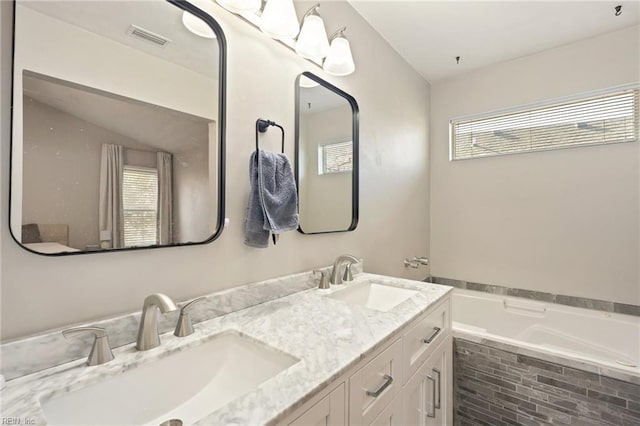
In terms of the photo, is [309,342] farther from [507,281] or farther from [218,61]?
[507,281]

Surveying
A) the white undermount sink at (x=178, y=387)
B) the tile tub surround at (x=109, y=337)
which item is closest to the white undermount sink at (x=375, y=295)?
the tile tub surround at (x=109, y=337)

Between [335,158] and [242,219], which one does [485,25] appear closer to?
[335,158]

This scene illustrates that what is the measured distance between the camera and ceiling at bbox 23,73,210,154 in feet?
2.25

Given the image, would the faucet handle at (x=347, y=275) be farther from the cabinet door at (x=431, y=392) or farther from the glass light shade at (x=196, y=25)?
the glass light shade at (x=196, y=25)

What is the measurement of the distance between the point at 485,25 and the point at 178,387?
8.47 feet

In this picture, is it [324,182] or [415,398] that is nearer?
[415,398]

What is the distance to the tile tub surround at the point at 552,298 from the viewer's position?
6.61ft

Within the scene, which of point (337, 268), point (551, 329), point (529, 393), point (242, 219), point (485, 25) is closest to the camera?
point (242, 219)

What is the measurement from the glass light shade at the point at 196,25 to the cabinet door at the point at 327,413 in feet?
3.84

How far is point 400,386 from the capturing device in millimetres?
988

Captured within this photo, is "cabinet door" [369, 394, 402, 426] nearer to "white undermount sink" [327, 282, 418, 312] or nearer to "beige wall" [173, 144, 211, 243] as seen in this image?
"white undermount sink" [327, 282, 418, 312]

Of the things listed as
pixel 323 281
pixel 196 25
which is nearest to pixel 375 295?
pixel 323 281

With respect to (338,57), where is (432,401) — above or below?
below

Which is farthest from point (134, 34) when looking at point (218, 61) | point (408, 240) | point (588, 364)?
point (588, 364)
